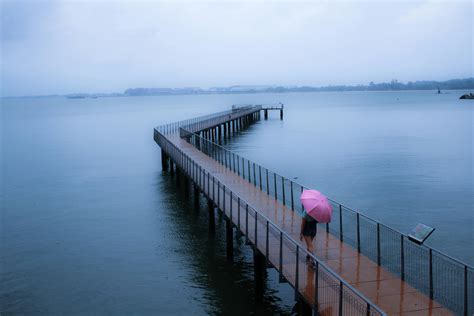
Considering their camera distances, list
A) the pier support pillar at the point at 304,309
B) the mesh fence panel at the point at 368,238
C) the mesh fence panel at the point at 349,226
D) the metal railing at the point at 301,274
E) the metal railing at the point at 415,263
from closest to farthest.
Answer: the metal railing at the point at 301,274, the pier support pillar at the point at 304,309, the metal railing at the point at 415,263, the mesh fence panel at the point at 368,238, the mesh fence panel at the point at 349,226

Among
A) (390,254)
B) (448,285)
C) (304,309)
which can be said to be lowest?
(448,285)

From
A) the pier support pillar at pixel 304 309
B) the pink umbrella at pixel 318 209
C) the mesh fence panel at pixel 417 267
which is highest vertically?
the pink umbrella at pixel 318 209

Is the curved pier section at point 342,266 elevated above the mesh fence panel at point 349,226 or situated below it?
above

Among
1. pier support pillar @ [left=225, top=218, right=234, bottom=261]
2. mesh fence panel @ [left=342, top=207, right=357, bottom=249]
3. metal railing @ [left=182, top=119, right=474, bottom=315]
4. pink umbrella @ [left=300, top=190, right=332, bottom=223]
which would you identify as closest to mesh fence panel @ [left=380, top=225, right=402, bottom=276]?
metal railing @ [left=182, top=119, right=474, bottom=315]

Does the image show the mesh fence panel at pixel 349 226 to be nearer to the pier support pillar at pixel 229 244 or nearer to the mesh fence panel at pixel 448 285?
the mesh fence panel at pixel 448 285

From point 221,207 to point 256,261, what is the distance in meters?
4.52

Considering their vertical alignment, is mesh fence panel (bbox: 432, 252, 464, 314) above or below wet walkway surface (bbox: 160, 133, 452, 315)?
below

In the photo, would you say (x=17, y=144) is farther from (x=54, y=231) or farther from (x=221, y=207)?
(x=221, y=207)

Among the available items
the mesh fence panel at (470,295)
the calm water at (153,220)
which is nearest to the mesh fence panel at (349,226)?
the calm water at (153,220)

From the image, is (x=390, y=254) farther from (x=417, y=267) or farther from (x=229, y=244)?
(x=229, y=244)

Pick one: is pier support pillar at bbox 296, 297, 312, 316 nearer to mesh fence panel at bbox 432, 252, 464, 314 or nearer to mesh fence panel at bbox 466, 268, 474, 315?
mesh fence panel at bbox 432, 252, 464, 314

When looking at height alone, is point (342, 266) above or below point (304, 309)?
above

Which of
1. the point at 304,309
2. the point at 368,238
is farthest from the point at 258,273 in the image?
the point at 368,238

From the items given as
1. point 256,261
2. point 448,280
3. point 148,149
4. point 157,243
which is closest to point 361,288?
point 256,261
